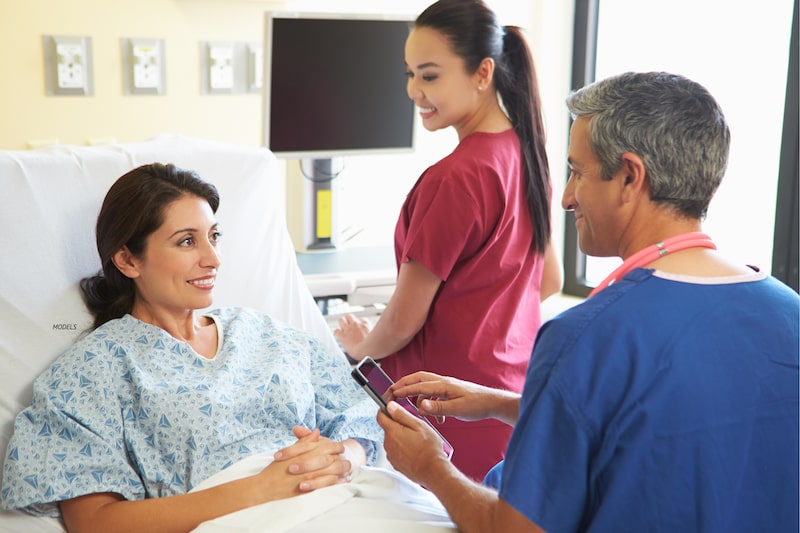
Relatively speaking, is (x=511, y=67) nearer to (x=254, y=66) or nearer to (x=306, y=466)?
(x=306, y=466)

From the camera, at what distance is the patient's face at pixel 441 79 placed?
1.85 m

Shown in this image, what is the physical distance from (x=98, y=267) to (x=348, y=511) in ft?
2.54

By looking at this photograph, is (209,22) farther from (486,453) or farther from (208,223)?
(486,453)

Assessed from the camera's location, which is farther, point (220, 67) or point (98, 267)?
point (220, 67)

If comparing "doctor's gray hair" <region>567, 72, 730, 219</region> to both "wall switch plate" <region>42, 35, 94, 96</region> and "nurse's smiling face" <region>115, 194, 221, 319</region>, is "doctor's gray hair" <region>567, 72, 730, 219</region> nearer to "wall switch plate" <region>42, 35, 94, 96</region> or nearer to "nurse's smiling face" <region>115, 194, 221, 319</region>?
"nurse's smiling face" <region>115, 194, 221, 319</region>

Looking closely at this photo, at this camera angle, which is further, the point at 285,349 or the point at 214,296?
the point at 214,296

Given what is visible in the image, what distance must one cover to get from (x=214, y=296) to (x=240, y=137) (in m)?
1.13

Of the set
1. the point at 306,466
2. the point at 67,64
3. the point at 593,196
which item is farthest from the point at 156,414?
the point at 67,64

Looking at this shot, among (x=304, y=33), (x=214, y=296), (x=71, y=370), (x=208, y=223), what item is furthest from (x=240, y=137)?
(x=71, y=370)

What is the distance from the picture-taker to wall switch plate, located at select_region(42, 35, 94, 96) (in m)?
2.62

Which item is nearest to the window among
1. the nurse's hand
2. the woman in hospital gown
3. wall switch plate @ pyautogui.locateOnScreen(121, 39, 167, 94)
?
the nurse's hand

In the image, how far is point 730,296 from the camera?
106cm

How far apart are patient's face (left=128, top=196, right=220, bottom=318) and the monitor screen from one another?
91 centimetres

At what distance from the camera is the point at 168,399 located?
155 cm
